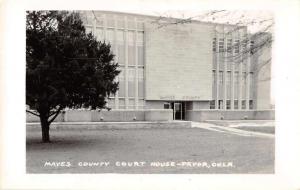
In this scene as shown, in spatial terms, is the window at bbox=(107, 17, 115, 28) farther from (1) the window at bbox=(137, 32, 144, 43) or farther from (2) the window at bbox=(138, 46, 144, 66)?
(2) the window at bbox=(138, 46, 144, 66)

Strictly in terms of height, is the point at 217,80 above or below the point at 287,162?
above

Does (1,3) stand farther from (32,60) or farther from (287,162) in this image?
(287,162)

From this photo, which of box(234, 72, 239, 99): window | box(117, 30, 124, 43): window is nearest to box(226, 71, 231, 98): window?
box(234, 72, 239, 99): window

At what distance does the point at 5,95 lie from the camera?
22.0 feet

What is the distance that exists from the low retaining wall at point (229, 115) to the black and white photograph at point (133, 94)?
0.25 feet

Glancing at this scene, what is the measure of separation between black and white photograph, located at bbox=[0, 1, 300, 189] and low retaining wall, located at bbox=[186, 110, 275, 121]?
0.25ft

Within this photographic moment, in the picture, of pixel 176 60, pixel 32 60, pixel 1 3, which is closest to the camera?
pixel 1 3

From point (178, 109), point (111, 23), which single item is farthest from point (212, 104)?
point (111, 23)

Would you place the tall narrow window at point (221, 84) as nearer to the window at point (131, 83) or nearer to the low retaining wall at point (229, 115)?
the low retaining wall at point (229, 115)

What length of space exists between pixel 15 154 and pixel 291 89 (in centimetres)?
515

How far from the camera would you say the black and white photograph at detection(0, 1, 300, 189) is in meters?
6.74

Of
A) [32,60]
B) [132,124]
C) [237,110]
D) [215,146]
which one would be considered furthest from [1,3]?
[237,110]

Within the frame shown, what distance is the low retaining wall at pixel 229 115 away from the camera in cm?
2667

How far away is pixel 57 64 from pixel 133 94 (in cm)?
1695
